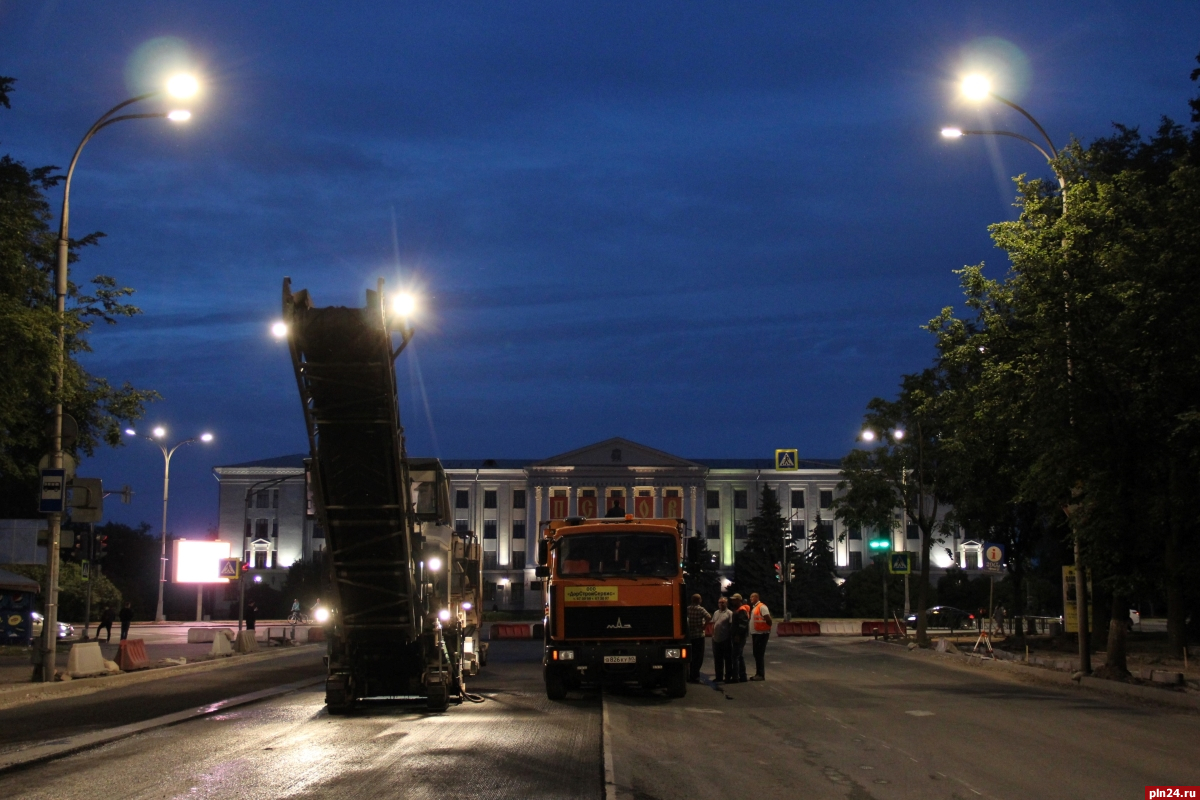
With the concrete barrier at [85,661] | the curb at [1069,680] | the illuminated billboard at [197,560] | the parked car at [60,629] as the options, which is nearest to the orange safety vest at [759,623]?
the curb at [1069,680]

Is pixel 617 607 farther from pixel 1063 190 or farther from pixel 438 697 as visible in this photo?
pixel 1063 190

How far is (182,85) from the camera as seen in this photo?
19.8 meters

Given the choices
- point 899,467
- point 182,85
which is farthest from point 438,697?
point 899,467

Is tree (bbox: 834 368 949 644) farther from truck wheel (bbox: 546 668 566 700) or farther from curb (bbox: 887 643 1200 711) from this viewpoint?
truck wheel (bbox: 546 668 566 700)

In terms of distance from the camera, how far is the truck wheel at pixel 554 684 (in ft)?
66.3

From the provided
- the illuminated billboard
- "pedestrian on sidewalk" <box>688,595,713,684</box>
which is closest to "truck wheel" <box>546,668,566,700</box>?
"pedestrian on sidewalk" <box>688,595,713,684</box>

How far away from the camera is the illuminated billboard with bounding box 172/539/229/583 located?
4972cm

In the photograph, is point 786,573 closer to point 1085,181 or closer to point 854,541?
point 854,541

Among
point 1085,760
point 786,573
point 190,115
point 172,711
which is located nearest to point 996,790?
point 1085,760

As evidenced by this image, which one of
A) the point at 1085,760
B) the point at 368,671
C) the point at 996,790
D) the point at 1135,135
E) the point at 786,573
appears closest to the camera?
the point at 996,790

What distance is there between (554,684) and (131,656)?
42.3ft

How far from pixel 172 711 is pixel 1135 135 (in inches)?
1451

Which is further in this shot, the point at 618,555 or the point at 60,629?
the point at 60,629

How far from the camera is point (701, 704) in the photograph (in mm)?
19359
